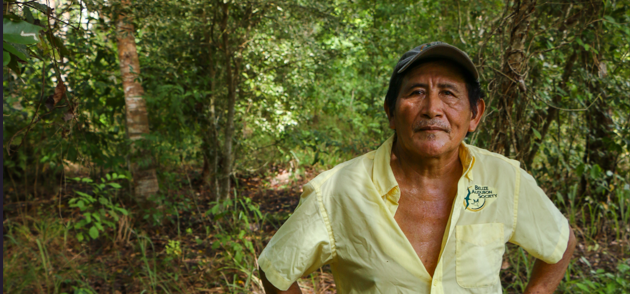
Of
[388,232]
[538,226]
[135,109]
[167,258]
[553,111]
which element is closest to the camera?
[388,232]

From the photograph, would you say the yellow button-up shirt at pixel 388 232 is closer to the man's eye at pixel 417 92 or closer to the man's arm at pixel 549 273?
the man's arm at pixel 549 273

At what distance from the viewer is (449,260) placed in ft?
4.66

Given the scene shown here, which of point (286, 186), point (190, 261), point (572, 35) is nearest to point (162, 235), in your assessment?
point (190, 261)

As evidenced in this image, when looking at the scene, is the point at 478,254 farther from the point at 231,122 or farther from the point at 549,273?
the point at 231,122

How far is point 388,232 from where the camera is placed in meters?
1.38

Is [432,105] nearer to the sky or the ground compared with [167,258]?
nearer to the sky

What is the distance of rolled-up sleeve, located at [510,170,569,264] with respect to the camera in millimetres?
1571

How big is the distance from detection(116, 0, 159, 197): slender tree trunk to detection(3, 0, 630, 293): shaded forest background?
1cm

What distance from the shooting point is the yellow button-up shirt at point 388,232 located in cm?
137

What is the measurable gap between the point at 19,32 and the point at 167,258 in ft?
9.89

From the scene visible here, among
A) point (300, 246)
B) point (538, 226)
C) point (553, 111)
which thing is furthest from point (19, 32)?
point (553, 111)

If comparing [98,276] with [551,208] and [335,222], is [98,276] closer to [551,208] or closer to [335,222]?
[335,222]

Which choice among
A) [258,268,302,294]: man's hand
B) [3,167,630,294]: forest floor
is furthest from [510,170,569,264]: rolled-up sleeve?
[3,167,630,294]: forest floor

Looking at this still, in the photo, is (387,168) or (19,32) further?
(387,168)
